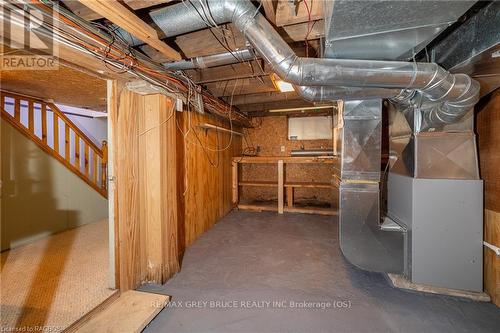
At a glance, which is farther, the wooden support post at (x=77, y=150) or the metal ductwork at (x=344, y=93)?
the wooden support post at (x=77, y=150)

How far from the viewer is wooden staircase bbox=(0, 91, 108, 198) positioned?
93.7 inches

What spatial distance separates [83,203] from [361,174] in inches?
146

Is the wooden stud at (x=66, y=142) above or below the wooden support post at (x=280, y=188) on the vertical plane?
above

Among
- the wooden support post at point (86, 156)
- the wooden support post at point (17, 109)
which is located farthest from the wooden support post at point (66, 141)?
the wooden support post at point (17, 109)

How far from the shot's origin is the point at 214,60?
1576 millimetres

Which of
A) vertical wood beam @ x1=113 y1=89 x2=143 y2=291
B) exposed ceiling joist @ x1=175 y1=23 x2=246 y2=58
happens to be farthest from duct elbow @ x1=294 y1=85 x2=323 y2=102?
vertical wood beam @ x1=113 y1=89 x2=143 y2=291

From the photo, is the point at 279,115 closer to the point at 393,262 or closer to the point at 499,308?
the point at 393,262

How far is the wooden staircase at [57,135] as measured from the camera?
2379 mm

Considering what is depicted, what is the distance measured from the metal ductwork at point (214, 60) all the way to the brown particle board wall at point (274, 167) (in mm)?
2676

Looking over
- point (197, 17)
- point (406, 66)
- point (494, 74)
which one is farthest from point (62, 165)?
point (494, 74)

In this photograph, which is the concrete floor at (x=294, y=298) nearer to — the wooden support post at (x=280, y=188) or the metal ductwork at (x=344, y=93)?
the wooden support post at (x=280, y=188)

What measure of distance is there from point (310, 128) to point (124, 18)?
3.51m

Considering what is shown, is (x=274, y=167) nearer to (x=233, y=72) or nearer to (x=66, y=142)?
(x=233, y=72)

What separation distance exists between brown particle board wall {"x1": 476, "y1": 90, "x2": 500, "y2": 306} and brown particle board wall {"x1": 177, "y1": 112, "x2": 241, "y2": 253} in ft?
8.53
